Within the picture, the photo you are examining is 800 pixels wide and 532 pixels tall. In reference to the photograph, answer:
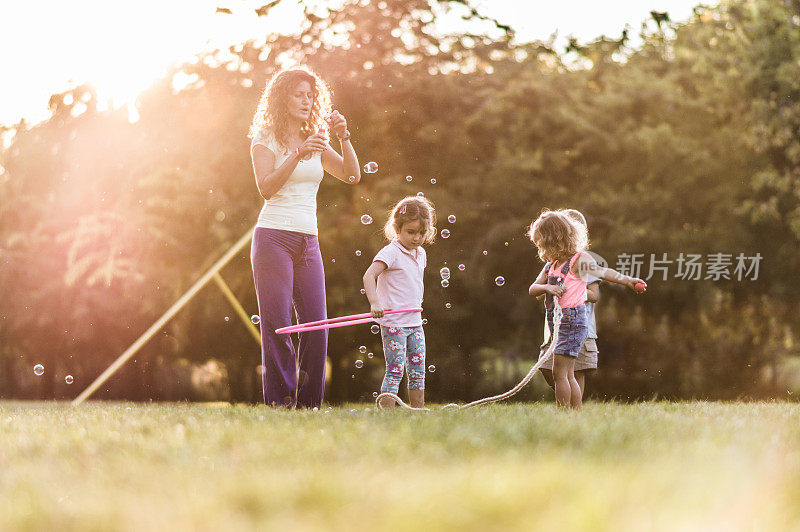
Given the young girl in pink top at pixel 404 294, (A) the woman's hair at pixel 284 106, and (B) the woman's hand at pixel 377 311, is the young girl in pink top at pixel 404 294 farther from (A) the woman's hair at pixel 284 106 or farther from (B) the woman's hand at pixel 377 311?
Result: (A) the woman's hair at pixel 284 106

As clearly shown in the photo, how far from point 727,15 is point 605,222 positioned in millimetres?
3374

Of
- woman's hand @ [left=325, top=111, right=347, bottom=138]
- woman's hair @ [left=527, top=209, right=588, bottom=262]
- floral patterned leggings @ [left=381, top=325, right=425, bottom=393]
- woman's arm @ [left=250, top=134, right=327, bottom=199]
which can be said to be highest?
woman's hand @ [left=325, top=111, right=347, bottom=138]

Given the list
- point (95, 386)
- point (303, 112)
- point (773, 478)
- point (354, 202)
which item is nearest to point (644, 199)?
point (354, 202)

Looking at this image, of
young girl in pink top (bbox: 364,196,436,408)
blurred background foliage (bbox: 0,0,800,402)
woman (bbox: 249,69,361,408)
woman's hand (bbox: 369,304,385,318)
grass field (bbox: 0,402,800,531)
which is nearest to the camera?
grass field (bbox: 0,402,800,531)

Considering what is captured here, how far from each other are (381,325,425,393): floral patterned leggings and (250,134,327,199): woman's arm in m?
1.25

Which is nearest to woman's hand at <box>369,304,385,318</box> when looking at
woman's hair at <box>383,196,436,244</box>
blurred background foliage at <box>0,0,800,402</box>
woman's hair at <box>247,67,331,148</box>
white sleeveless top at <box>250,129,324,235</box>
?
white sleeveless top at <box>250,129,324,235</box>

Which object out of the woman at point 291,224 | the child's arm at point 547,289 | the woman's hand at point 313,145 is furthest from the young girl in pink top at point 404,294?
the woman's hand at point 313,145

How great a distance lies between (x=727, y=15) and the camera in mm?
12820

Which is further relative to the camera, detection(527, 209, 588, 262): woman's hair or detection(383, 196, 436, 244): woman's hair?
detection(383, 196, 436, 244): woman's hair

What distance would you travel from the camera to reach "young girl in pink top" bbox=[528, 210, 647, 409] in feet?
19.2

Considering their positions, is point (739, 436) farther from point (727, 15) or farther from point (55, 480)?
point (727, 15)

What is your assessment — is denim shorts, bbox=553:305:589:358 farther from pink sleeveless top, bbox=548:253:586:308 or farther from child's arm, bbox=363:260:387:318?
child's arm, bbox=363:260:387:318

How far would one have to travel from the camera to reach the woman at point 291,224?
Answer: 5.66 metres

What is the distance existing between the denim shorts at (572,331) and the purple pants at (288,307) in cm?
145
